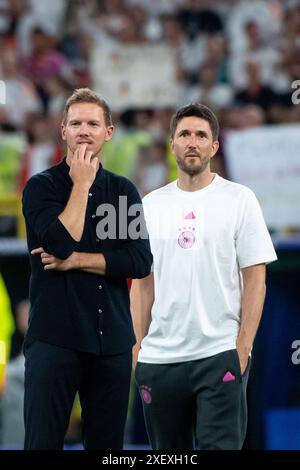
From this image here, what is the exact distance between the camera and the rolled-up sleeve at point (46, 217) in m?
4.45

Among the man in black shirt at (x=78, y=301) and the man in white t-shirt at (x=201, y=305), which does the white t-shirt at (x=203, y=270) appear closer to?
the man in white t-shirt at (x=201, y=305)

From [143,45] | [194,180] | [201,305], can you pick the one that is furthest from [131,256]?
[143,45]

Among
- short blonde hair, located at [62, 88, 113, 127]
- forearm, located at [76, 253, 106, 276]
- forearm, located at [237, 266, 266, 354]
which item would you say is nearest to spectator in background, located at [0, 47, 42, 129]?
short blonde hair, located at [62, 88, 113, 127]

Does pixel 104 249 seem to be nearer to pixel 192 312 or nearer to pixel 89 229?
pixel 89 229

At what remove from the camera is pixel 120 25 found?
13.4 meters

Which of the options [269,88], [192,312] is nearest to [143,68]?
[269,88]

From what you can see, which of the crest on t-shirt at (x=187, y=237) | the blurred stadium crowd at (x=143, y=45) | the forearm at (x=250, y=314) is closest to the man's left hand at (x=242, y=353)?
the forearm at (x=250, y=314)

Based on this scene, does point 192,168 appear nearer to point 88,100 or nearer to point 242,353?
point 88,100

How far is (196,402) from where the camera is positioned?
4.86 metres

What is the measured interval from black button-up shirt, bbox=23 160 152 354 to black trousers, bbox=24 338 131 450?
5cm

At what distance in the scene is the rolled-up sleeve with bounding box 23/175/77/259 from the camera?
4.45 meters

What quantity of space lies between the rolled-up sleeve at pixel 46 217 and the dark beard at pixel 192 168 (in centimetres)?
58

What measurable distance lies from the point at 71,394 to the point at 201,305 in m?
0.67

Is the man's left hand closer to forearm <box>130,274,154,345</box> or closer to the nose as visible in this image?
forearm <box>130,274,154,345</box>
